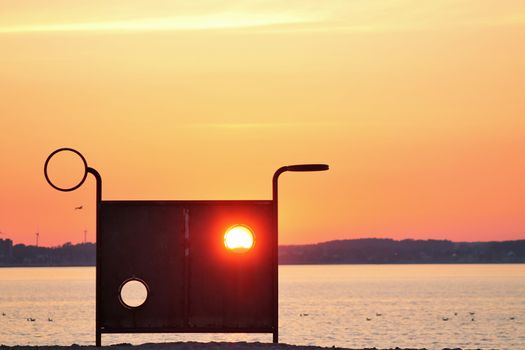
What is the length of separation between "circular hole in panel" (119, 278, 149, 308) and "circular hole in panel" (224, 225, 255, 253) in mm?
1937

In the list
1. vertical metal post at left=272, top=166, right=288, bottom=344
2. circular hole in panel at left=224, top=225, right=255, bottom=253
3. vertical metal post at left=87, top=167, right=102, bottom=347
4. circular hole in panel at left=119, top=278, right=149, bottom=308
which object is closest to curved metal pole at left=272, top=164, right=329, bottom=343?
vertical metal post at left=272, top=166, right=288, bottom=344

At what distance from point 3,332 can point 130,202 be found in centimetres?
8734

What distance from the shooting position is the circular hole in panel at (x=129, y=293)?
25.9 metres

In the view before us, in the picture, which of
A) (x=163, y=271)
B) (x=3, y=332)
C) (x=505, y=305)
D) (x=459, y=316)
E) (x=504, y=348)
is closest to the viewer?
(x=163, y=271)

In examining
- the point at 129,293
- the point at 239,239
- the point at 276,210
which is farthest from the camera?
the point at 239,239

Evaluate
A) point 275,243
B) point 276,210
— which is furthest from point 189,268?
point 276,210

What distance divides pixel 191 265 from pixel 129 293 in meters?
1.40

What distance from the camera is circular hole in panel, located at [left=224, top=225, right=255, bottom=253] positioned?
85.6 ft

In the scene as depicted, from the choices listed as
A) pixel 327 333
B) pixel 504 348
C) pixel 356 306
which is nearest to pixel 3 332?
pixel 327 333

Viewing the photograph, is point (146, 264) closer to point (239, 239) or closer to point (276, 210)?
point (239, 239)

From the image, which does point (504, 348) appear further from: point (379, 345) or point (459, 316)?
point (459, 316)

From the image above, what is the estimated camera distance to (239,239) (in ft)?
85.9

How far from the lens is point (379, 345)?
96.0m

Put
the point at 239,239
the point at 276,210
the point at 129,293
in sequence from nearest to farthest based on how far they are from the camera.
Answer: the point at 129,293 < the point at 276,210 < the point at 239,239
